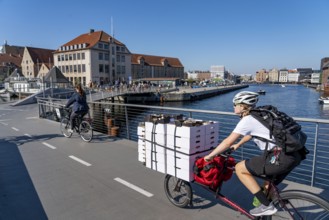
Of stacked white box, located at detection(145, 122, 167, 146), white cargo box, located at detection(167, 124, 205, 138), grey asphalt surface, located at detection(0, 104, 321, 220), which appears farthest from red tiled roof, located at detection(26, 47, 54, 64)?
white cargo box, located at detection(167, 124, 205, 138)

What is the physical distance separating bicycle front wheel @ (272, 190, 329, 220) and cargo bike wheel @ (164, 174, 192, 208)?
3.99 feet

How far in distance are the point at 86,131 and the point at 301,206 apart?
6.65 meters

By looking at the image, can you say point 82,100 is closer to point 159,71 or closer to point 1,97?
point 1,97

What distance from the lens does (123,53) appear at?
254ft

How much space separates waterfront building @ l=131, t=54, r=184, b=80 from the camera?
97.2 metres

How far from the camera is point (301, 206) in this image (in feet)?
7.91

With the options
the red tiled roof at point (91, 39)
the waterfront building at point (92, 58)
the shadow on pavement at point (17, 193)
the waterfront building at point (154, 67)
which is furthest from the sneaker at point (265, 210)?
the waterfront building at point (154, 67)

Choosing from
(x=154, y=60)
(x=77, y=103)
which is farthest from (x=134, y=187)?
(x=154, y=60)

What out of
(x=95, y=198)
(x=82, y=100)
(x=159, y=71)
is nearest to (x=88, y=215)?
(x=95, y=198)

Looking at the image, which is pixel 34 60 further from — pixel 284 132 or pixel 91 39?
pixel 284 132

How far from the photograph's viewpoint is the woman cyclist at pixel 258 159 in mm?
2367

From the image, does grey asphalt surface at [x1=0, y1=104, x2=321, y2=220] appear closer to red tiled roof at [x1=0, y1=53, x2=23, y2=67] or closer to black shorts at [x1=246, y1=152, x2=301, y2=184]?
black shorts at [x1=246, y1=152, x2=301, y2=184]

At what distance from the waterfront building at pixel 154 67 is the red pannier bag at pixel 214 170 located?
306ft

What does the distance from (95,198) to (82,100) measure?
4.56 metres
